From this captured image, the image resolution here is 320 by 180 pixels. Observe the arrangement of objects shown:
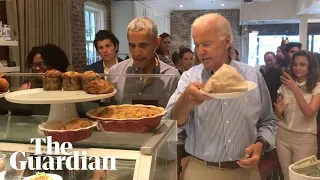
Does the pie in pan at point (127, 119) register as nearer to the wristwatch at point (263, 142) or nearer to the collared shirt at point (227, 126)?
the collared shirt at point (227, 126)

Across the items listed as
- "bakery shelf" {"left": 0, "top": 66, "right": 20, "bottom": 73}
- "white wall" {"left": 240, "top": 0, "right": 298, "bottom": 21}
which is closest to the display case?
"bakery shelf" {"left": 0, "top": 66, "right": 20, "bottom": 73}

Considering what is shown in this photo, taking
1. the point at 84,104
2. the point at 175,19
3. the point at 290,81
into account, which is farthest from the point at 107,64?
the point at 175,19

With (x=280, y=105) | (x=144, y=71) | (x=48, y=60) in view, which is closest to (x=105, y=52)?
(x=48, y=60)

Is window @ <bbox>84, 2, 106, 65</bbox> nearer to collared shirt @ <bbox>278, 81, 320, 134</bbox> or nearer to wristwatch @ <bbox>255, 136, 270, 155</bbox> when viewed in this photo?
collared shirt @ <bbox>278, 81, 320, 134</bbox>

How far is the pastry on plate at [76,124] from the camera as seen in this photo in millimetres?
1058

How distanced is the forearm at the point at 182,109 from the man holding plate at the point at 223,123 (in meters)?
0.02

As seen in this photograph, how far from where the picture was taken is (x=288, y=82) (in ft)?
9.95

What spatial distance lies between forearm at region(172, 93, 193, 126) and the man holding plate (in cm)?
2

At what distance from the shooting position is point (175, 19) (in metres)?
10.4

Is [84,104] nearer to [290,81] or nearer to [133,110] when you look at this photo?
[133,110]

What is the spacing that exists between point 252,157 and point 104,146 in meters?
0.77

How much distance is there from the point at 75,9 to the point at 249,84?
476 cm

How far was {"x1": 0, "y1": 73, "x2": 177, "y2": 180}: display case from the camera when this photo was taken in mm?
1000

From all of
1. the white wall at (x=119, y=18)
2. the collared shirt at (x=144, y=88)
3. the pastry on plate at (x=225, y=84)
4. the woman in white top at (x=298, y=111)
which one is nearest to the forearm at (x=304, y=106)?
the woman in white top at (x=298, y=111)
